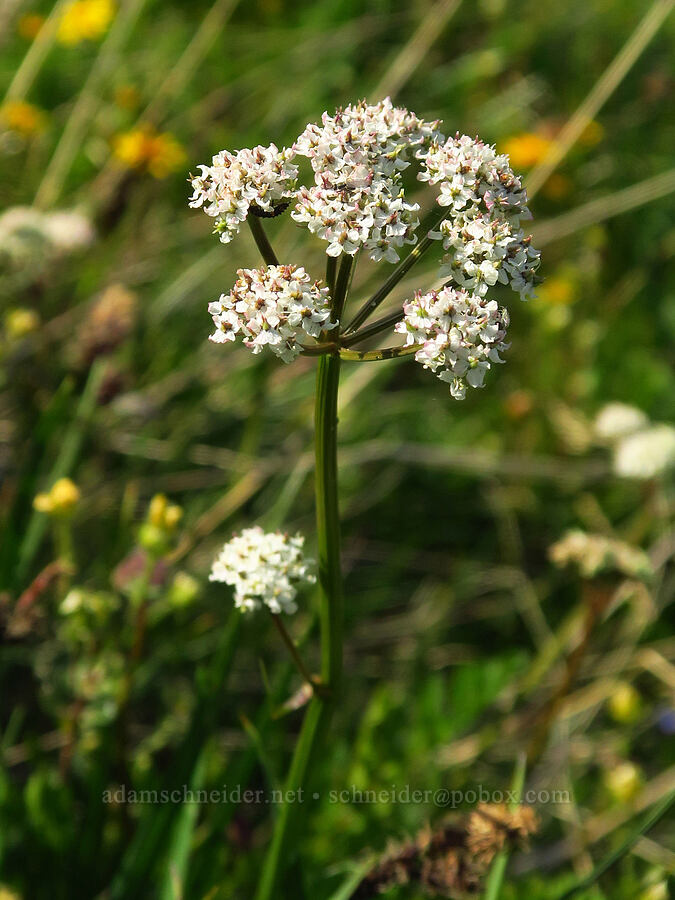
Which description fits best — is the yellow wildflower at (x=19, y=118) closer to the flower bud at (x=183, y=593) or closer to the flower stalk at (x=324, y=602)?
the flower bud at (x=183, y=593)

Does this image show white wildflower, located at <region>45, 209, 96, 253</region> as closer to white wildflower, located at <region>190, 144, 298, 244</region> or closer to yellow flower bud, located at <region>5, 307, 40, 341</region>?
yellow flower bud, located at <region>5, 307, 40, 341</region>

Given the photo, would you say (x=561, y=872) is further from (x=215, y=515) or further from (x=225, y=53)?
(x=225, y=53)

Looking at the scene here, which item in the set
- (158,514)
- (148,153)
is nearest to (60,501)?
(158,514)

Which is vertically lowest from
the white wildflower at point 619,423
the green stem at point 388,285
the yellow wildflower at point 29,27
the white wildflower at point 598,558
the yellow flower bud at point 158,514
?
the white wildflower at point 598,558

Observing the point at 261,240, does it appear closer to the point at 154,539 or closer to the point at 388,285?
the point at 388,285

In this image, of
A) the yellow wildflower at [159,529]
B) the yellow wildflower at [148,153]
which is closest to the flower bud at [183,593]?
the yellow wildflower at [159,529]

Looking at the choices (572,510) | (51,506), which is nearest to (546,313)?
(572,510)
